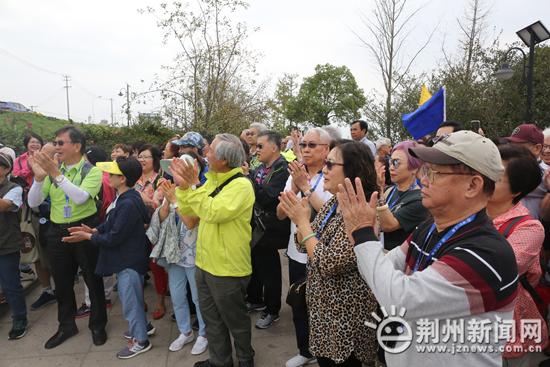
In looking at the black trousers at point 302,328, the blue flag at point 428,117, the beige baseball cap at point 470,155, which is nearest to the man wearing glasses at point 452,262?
the beige baseball cap at point 470,155

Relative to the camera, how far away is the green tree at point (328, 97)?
45188 millimetres

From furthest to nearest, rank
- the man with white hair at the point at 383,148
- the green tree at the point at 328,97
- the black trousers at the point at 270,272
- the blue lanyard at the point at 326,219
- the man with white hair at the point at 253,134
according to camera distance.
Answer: the green tree at the point at 328,97
the man with white hair at the point at 383,148
the man with white hair at the point at 253,134
the black trousers at the point at 270,272
the blue lanyard at the point at 326,219

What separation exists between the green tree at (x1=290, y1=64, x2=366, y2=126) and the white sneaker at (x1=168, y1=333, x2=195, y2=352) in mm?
42140

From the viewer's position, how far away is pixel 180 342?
368cm

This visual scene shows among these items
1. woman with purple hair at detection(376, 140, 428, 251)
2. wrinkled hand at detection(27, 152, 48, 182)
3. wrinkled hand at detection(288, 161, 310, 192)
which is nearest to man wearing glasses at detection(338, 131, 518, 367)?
woman with purple hair at detection(376, 140, 428, 251)

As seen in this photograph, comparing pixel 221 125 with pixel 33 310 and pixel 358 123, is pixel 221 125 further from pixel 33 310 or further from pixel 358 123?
pixel 33 310

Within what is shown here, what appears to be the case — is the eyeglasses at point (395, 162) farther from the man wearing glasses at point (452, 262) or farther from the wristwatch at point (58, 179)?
the wristwatch at point (58, 179)

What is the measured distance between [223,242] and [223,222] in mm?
169

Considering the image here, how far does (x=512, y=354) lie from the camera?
2047 millimetres

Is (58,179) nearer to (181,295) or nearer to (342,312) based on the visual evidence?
(181,295)

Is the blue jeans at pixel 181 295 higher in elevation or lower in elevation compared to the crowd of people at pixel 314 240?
lower

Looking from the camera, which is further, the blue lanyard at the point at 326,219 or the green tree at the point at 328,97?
the green tree at the point at 328,97

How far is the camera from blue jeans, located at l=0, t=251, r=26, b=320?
387 centimetres

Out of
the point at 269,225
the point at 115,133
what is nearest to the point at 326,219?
the point at 269,225
